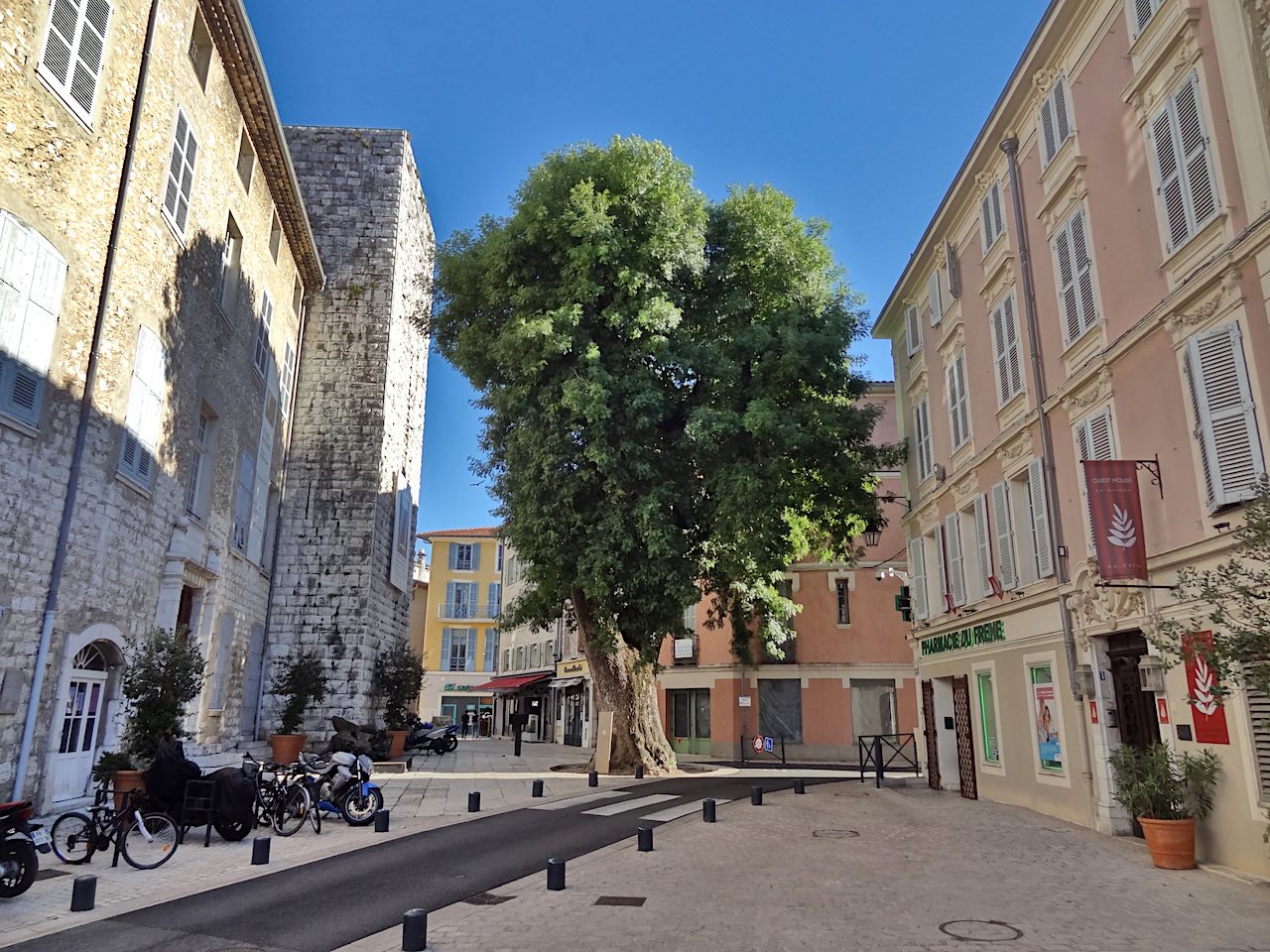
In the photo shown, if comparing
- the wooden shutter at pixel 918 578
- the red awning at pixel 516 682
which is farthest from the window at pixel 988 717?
the red awning at pixel 516 682

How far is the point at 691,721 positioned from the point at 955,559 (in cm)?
1567

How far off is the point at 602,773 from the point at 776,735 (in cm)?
980

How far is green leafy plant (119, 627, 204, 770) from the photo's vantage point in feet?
36.1

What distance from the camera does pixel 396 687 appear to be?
23891 millimetres

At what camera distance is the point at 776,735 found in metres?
27.8

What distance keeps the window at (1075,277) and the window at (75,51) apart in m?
13.1

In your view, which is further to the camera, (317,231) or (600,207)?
(317,231)

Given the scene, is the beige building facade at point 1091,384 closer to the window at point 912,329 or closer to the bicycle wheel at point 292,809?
the window at point 912,329

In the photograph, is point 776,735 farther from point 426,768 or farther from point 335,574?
point 335,574

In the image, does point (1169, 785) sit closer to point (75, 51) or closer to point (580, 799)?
point (580, 799)

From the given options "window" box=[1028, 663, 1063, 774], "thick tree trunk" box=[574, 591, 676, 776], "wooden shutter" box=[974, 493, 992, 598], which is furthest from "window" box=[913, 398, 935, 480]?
"thick tree trunk" box=[574, 591, 676, 776]

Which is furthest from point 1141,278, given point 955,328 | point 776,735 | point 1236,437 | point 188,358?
point 776,735

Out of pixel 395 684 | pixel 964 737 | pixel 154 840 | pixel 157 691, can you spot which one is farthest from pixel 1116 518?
pixel 395 684

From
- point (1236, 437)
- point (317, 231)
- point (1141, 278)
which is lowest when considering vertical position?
point (1236, 437)
